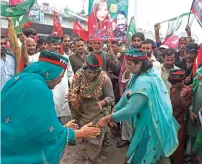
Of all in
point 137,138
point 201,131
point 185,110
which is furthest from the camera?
point 185,110

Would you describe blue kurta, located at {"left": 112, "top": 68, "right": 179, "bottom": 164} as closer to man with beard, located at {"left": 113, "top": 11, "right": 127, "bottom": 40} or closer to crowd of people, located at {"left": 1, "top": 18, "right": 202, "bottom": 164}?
crowd of people, located at {"left": 1, "top": 18, "right": 202, "bottom": 164}

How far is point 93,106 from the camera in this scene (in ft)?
12.8

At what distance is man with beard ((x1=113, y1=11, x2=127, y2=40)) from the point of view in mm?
6749

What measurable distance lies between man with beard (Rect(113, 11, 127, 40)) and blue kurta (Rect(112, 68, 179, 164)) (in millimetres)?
4020

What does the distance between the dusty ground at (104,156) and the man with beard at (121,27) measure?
319 centimetres

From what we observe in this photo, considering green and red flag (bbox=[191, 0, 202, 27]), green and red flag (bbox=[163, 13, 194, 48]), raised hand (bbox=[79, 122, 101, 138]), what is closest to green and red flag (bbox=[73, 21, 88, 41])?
green and red flag (bbox=[163, 13, 194, 48])

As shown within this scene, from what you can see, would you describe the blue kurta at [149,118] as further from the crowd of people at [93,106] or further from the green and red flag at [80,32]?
the green and red flag at [80,32]

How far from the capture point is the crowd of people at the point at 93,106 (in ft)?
6.50

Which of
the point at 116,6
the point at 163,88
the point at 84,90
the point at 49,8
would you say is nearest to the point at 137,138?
the point at 163,88

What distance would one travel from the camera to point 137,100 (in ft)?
8.66

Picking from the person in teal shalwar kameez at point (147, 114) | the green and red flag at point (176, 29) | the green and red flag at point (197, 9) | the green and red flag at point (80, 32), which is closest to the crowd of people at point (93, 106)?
the person in teal shalwar kameez at point (147, 114)

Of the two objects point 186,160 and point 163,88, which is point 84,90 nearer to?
point 163,88

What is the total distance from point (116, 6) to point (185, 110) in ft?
14.0

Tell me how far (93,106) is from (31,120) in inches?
78.5
